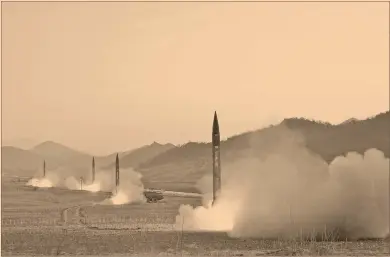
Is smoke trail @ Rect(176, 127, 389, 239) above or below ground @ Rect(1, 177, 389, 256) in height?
above

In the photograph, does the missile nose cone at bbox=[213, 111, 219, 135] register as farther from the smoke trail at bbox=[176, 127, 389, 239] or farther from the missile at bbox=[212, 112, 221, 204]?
the smoke trail at bbox=[176, 127, 389, 239]

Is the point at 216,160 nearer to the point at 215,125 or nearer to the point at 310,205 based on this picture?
the point at 215,125

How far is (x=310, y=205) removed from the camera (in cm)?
5641

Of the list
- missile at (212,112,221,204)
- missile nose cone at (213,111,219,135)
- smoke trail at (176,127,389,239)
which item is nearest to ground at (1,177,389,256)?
smoke trail at (176,127,389,239)

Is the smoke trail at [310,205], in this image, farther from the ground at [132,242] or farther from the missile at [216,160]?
the ground at [132,242]

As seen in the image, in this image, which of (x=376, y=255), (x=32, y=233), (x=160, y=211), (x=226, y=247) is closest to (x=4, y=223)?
(x=32, y=233)

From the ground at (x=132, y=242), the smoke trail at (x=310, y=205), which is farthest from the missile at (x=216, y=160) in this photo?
the ground at (x=132, y=242)

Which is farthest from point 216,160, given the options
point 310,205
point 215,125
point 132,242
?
point 132,242

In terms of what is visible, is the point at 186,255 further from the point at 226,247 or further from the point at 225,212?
the point at 225,212

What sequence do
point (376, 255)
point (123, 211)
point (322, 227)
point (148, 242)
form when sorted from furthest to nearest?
point (123, 211) < point (322, 227) < point (148, 242) < point (376, 255)

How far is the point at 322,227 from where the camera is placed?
169 feet

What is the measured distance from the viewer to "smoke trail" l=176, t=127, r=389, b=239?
5191 centimetres

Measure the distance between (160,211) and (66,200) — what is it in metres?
31.6

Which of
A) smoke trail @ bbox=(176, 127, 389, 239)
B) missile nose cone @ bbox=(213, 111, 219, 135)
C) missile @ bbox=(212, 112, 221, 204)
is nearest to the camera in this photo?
smoke trail @ bbox=(176, 127, 389, 239)
